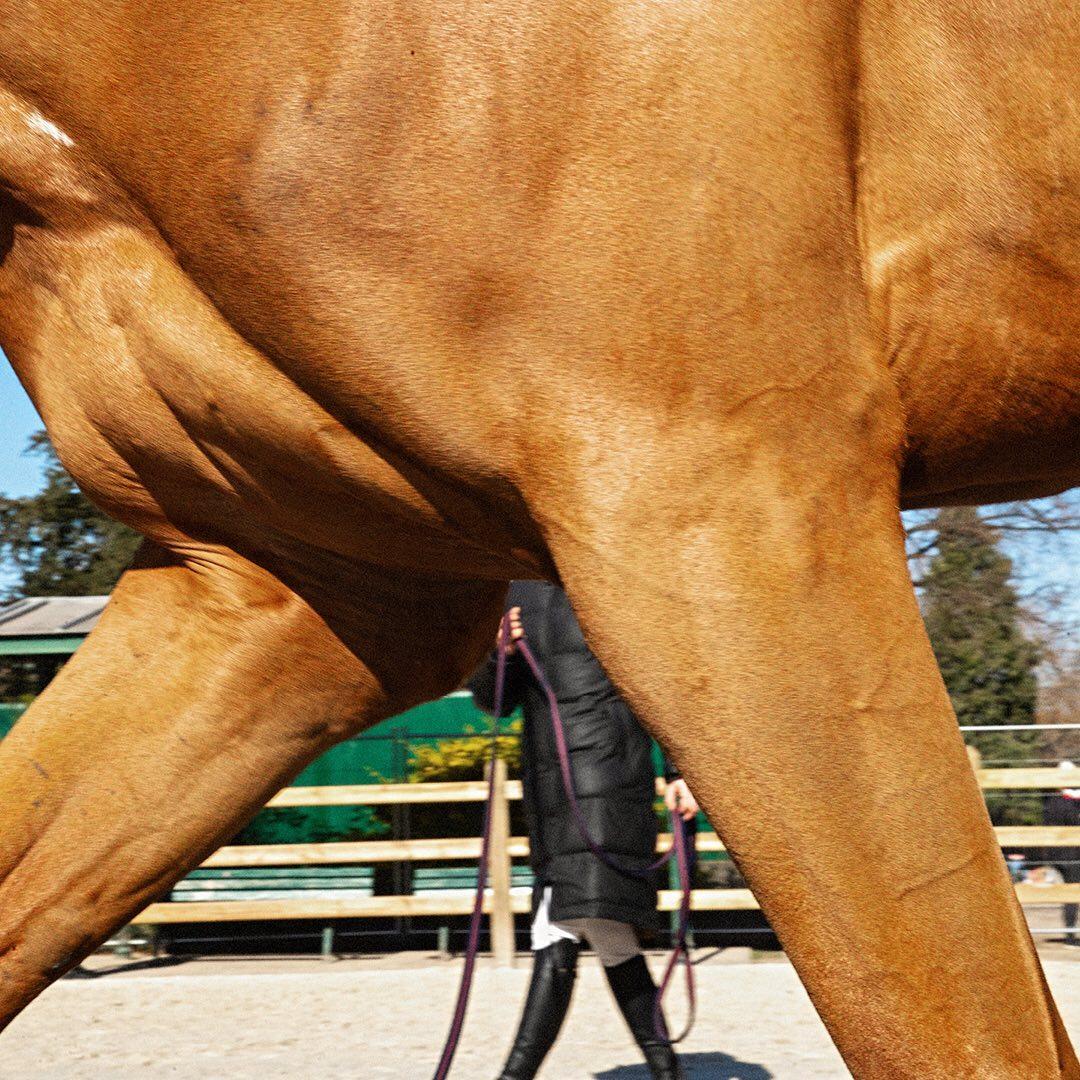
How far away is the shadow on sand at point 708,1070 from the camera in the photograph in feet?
19.5

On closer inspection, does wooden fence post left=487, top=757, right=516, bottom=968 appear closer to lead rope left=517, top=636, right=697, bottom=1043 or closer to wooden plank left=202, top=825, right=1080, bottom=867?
wooden plank left=202, top=825, right=1080, bottom=867

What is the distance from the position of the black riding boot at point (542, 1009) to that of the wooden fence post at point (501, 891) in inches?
150

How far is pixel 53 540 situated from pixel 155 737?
19237 millimetres

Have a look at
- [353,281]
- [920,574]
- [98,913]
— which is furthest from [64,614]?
[353,281]

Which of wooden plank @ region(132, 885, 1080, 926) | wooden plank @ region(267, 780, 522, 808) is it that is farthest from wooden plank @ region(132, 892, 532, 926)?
wooden plank @ region(267, 780, 522, 808)

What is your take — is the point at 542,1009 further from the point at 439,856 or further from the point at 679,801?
the point at 439,856

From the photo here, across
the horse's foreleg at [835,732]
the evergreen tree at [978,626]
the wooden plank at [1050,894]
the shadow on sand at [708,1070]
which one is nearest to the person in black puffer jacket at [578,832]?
the shadow on sand at [708,1070]

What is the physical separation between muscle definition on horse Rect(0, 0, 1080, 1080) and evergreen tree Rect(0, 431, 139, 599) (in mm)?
18973

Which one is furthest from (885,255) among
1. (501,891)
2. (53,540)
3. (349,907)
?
(53,540)

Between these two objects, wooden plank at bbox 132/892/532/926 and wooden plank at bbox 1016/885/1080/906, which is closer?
wooden plank at bbox 1016/885/1080/906

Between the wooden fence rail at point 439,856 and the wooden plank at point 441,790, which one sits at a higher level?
the wooden plank at point 441,790

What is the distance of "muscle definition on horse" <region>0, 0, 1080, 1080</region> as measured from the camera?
1.36 m

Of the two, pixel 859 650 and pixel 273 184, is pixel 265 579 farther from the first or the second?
pixel 859 650

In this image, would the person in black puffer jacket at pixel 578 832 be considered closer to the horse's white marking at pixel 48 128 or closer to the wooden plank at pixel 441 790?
the horse's white marking at pixel 48 128
